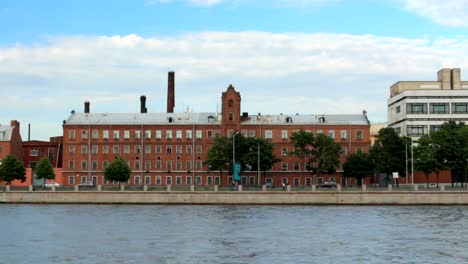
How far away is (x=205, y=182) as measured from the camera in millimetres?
153875

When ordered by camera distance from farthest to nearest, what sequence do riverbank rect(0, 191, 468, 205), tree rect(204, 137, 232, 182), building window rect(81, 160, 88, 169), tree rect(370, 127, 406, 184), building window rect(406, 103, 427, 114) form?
building window rect(81, 160, 88, 169) → building window rect(406, 103, 427, 114) → tree rect(204, 137, 232, 182) → tree rect(370, 127, 406, 184) → riverbank rect(0, 191, 468, 205)

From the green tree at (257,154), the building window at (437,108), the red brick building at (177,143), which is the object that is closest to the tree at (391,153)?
the green tree at (257,154)

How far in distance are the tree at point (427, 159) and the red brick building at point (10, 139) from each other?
250ft

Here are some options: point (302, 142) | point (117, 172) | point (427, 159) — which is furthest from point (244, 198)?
point (117, 172)

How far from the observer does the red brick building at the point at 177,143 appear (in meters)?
154

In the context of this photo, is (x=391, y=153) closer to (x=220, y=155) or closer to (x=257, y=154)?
(x=257, y=154)

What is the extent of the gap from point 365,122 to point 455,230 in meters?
89.0

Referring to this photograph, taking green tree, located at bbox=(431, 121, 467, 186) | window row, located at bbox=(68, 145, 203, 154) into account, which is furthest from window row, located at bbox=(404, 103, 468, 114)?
window row, located at bbox=(68, 145, 203, 154)

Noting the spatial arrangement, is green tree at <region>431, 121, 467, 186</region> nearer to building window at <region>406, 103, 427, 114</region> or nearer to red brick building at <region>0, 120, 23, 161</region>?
building window at <region>406, 103, 427, 114</region>

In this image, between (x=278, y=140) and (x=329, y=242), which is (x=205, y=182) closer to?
(x=278, y=140)

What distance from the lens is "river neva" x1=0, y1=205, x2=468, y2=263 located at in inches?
2015

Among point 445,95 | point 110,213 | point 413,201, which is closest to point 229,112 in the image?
point 445,95

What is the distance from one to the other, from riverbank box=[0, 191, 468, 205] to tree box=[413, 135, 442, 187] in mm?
14190

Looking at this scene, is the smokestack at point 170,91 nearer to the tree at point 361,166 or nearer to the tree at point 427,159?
the tree at point 361,166
